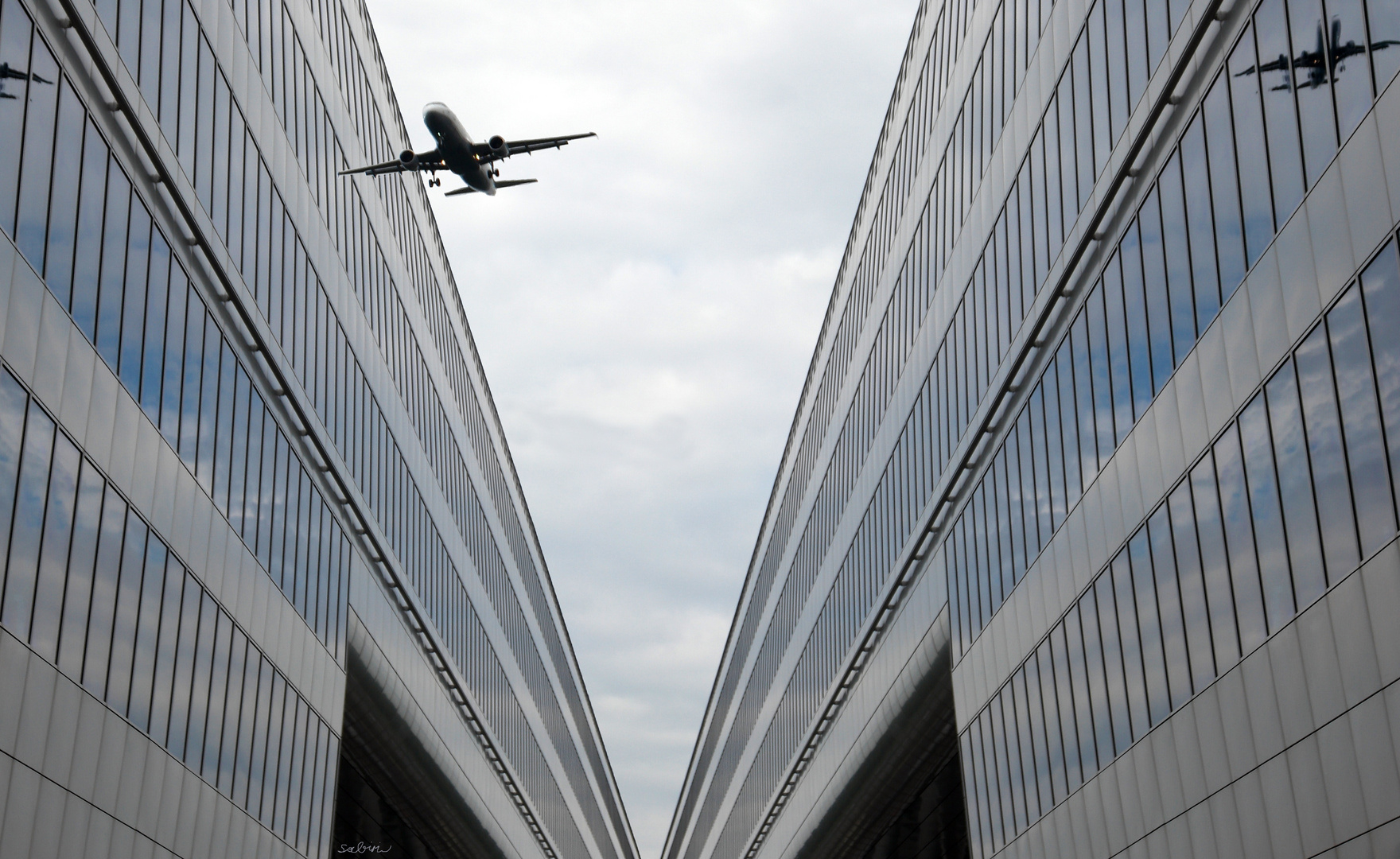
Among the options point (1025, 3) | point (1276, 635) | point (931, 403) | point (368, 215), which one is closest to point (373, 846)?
point (368, 215)

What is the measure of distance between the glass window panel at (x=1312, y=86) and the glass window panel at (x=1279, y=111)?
21cm

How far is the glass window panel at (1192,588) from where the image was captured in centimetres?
2277

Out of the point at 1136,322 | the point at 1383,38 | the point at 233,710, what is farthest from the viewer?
the point at 233,710

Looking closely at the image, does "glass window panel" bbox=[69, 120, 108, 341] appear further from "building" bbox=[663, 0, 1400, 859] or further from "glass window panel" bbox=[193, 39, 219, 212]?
"building" bbox=[663, 0, 1400, 859]

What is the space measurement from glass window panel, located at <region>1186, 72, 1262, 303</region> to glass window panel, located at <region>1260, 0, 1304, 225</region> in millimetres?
1255

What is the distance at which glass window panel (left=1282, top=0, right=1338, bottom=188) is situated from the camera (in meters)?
18.7

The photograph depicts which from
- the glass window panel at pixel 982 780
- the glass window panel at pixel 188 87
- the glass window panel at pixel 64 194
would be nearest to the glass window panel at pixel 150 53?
the glass window panel at pixel 188 87

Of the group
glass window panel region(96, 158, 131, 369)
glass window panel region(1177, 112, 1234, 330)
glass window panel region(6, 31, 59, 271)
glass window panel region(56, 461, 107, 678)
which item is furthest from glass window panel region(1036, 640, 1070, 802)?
glass window panel region(6, 31, 59, 271)

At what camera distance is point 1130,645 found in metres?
26.2

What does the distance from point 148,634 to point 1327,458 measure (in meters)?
21.1

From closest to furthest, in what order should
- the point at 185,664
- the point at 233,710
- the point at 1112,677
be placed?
the point at 1112,677
the point at 185,664
the point at 233,710

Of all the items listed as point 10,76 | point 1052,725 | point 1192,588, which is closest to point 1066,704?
point 1052,725

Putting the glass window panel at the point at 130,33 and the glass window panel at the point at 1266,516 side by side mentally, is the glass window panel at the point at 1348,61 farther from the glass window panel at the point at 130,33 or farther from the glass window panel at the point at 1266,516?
the glass window panel at the point at 130,33

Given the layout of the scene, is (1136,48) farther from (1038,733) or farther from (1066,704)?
(1038,733)
